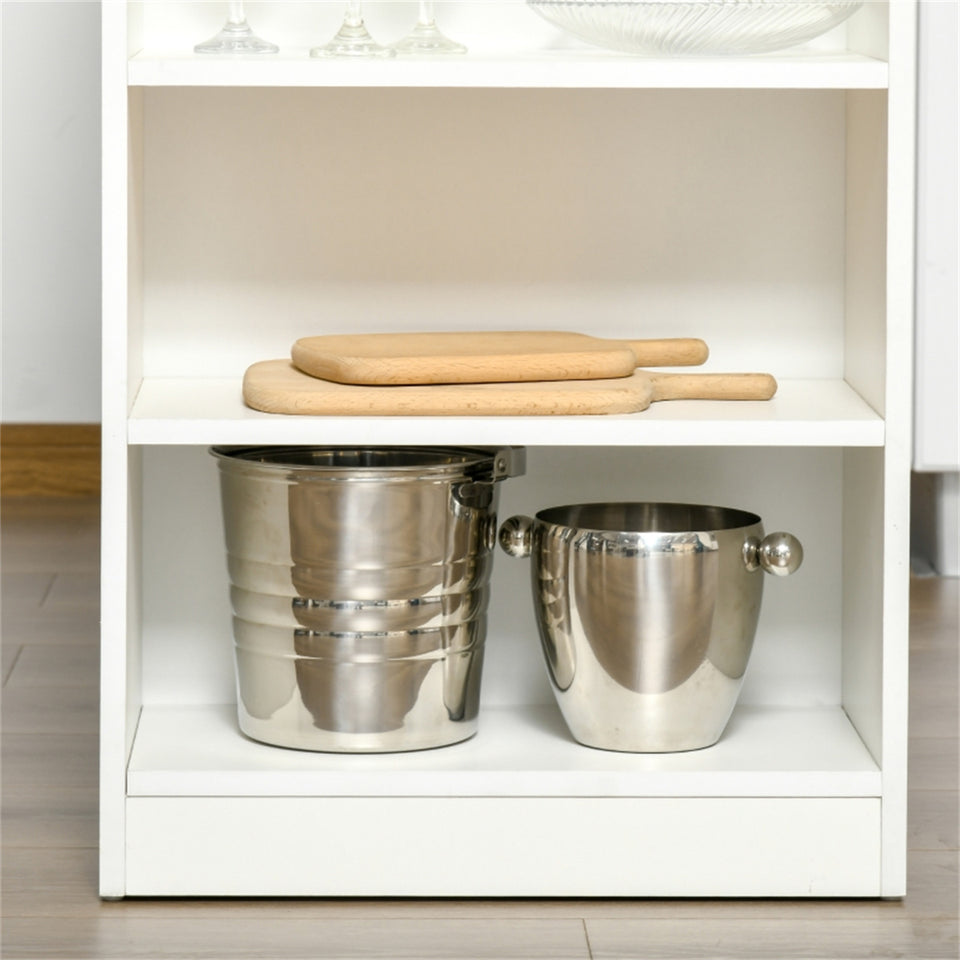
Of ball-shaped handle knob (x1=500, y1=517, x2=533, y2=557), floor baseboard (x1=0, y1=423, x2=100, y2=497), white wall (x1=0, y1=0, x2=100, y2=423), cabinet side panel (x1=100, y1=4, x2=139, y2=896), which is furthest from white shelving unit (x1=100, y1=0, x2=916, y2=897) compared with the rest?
floor baseboard (x1=0, y1=423, x2=100, y2=497)

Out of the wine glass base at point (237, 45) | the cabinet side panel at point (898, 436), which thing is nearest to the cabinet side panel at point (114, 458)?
the wine glass base at point (237, 45)

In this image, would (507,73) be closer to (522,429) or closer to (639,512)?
(522,429)

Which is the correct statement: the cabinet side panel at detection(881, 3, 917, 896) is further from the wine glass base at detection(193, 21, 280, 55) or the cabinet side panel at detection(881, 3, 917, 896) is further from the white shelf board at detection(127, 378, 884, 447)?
the wine glass base at detection(193, 21, 280, 55)

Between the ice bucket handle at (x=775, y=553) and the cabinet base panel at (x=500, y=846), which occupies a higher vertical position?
the ice bucket handle at (x=775, y=553)

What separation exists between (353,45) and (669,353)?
1.21 feet

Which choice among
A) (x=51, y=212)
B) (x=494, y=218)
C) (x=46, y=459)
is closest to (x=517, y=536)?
(x=494, y=218)

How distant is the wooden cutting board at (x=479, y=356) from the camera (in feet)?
3.81

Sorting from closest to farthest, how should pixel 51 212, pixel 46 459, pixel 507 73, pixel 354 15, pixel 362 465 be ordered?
pixel 507 73, pixel 354 15, pixel 362 465, pixel 51 212, pixel 46 459

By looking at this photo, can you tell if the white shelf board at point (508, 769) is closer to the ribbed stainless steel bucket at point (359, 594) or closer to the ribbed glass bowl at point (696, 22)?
the ribbed stainless steel bucket at point (359, 594)

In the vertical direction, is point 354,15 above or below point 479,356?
above

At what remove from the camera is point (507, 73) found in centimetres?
108

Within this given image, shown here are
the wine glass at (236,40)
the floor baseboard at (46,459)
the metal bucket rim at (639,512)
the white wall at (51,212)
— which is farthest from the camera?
the floor baseboard at (46,459)

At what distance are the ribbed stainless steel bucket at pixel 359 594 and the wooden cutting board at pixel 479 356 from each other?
8 centimetres

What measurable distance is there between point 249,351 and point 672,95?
0.44 m
